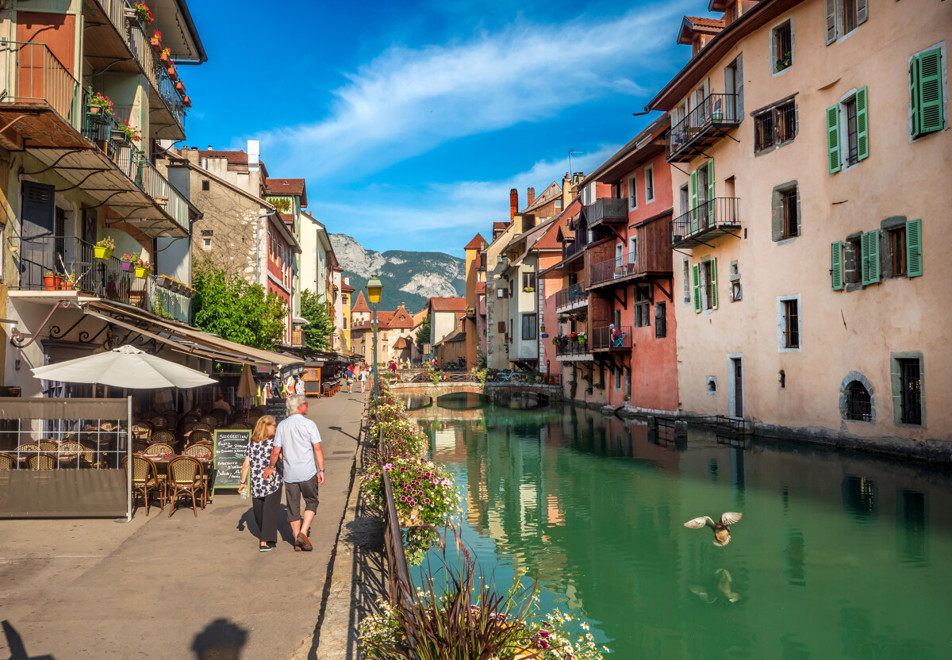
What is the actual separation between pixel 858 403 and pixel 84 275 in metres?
18.9

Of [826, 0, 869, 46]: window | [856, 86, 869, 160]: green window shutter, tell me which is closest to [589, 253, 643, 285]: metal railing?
[826, 0, 869, 46]: window

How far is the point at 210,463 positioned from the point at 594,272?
2774 cm

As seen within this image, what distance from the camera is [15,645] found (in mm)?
5230

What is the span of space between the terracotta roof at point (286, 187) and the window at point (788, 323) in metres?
31.2

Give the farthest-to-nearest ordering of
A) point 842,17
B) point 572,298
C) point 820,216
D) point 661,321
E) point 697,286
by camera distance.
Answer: point 572,298, point 661,321, point 697,286, point 820,216, point 842,17

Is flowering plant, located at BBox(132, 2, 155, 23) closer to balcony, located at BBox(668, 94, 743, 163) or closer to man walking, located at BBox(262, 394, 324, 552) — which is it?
man walking, located at BBox(262, 394, 324, 552)

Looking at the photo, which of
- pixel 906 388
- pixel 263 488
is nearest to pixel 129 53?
pixel 263 488

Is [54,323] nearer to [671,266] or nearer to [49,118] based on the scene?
[49,118]

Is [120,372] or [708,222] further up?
[708,222]

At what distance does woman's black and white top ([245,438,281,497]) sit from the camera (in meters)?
8.36

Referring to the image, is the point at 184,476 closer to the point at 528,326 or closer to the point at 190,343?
the point at 190,343

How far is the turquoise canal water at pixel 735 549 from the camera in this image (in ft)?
26.1

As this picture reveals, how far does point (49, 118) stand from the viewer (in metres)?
11.5

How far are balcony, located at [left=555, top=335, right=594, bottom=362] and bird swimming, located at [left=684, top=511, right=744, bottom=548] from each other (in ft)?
88.5
